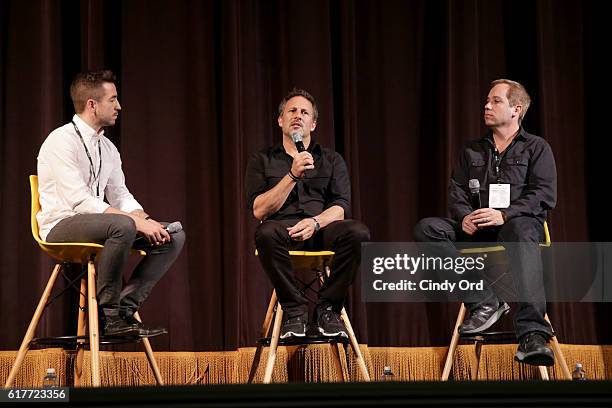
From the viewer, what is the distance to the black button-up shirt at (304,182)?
3561 mm

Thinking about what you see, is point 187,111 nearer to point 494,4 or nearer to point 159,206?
point 159,206

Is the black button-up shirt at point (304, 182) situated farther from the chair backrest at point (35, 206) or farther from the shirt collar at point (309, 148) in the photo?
the chair backrest at point (35, 206)

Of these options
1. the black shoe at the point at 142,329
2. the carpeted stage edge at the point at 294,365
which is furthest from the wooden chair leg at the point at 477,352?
the black shoe at the point at 142,329

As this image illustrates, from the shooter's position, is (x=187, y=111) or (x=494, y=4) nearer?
(x=187, y=111)

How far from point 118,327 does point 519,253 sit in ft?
5.05

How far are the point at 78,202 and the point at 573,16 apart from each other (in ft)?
9.03

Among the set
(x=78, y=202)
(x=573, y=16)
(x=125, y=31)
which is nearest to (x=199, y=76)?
(x=125, y=31)

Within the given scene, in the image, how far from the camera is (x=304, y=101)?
366 cm

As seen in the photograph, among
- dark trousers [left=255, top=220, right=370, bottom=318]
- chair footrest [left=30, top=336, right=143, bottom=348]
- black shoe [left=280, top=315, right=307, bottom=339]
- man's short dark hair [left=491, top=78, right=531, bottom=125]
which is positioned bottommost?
chair footrest [left=30, top=336, right=143, bottom=348]

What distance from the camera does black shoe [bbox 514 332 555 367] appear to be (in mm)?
2955

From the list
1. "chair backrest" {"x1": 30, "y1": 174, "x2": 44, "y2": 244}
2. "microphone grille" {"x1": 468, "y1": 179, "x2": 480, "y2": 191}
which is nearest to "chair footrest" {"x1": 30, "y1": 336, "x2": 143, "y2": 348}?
"chair backrest" {"x1": 30, "y1": 174, "x2": 44, "y2": 244}

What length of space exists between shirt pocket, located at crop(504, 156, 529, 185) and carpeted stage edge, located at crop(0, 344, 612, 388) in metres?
0.95

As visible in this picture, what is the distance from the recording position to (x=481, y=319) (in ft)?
10.9

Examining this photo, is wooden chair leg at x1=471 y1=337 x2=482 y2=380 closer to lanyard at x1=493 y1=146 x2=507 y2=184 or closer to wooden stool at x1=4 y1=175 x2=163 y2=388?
lanyard at x1=493 y1=146 x2=507 y2=184
